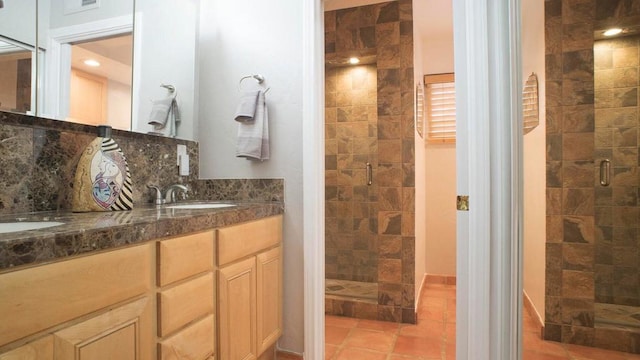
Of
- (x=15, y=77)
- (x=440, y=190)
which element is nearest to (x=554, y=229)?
(x=440, y=190)

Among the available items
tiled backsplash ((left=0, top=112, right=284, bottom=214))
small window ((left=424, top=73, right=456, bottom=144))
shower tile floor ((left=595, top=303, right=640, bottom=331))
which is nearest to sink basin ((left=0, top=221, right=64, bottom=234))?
tiled backsplash ((left=0, top=112, right=284, bottom=214))

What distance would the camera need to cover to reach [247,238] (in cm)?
158

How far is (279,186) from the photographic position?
6.49 ft

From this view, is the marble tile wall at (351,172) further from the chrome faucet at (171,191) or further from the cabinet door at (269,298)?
the chrome faucet at (171,191)

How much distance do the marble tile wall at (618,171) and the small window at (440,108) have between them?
4.64ft

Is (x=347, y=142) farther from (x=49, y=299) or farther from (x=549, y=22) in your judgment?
(x=49, y=299)

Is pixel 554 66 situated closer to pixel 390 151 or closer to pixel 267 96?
pixel 390 151

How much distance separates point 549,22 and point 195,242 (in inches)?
101

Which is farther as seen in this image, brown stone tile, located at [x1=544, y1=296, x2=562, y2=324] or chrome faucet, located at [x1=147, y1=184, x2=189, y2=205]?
brown stone tile, located at [x1=544, y1=296, x2=562, y2=324]

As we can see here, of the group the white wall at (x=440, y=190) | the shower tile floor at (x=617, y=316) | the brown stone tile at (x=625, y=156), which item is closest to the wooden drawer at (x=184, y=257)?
the shower tile floor at (x=617, y=316)

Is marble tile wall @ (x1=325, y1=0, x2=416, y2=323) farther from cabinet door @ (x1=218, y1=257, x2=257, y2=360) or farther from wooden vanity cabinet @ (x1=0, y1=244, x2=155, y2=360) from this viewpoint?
wooden vanity cabinet @ (x1=0, y1=244, x2=155, y2=360)

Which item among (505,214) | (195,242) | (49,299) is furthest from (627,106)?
(49,299)

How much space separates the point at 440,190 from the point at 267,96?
248cm

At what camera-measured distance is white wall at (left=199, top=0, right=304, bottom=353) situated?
1.95 m
